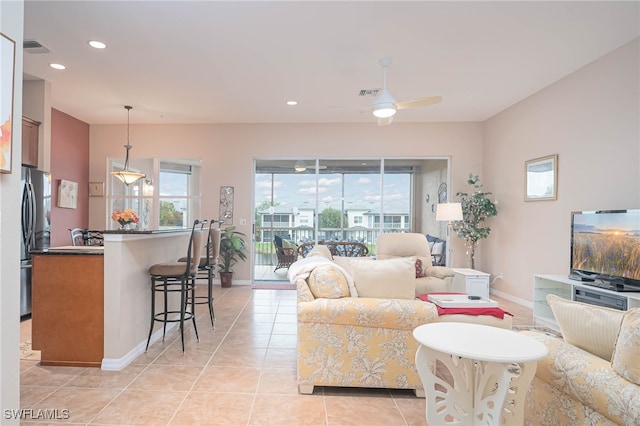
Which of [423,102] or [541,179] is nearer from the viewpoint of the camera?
[423,102]

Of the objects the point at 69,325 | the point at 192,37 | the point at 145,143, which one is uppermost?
the point at 192,37

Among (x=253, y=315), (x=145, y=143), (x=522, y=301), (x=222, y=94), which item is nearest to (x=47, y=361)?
(x=253, y=315)

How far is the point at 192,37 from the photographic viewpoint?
3273 mm

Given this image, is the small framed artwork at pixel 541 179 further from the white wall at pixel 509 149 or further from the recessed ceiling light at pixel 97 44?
the recessed ceiling light at pixel 97 44

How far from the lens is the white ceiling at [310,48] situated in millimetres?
2846

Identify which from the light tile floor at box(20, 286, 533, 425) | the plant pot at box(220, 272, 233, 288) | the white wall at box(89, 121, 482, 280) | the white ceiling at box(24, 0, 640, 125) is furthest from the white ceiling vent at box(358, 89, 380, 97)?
the plant pot at box(220, 272, 233, 288)

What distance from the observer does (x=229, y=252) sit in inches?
237

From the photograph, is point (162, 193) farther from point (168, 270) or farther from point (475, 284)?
point (475, 284)

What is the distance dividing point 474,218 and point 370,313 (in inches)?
161

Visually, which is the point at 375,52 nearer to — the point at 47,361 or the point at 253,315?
the point at 253,315

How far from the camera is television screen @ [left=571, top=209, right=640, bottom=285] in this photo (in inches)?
120

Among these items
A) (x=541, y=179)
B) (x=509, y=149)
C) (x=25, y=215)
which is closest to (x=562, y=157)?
(x=541, y=179)

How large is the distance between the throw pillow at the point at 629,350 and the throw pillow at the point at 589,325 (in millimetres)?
147

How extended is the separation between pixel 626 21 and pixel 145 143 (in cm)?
681
